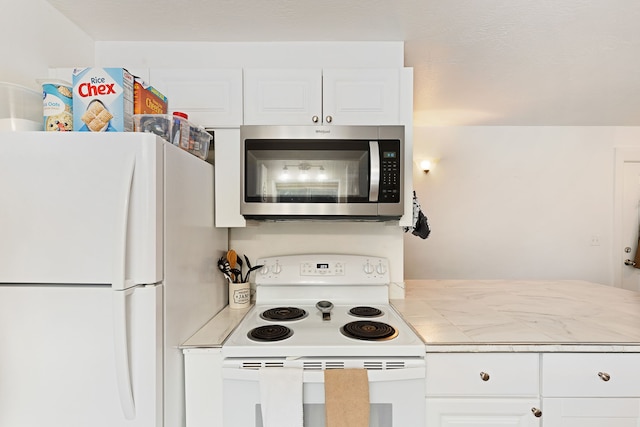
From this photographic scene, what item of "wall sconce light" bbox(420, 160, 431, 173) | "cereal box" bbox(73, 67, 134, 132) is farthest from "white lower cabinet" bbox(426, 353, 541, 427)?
"wall sconce light" bbox(420, 160, 431, 173)

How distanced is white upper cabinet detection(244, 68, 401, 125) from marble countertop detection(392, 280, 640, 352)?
97cm

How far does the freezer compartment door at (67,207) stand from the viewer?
2.84 feet

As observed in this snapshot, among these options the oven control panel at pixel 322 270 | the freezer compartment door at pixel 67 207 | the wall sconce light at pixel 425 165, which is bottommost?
the oven control panel at pixel 322 270

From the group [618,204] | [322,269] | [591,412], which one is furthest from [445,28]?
[618,204]

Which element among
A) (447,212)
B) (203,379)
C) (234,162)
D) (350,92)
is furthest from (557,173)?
(203,379)

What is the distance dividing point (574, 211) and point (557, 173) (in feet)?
1.52

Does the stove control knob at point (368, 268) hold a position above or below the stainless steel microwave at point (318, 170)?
below

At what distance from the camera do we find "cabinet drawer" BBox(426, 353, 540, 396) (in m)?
1.07

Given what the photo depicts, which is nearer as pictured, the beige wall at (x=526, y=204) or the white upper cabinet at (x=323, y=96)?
the white upper cabinet at (x=323, y=96)

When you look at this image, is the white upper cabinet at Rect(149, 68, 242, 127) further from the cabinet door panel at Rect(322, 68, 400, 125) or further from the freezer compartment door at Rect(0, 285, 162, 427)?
the freezer compartment door at Rect(0, 285, 162, 427)

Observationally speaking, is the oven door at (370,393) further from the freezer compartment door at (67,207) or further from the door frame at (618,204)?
the door frame at (618,204)

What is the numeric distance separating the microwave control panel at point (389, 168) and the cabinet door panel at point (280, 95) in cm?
38

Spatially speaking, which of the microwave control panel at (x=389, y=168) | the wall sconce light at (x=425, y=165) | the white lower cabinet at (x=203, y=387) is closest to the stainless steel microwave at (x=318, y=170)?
the microwave control panel at (x=389, y=168)

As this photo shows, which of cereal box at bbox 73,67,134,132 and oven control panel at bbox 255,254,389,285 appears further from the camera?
oven control panel at bbox 255,254,389,285
